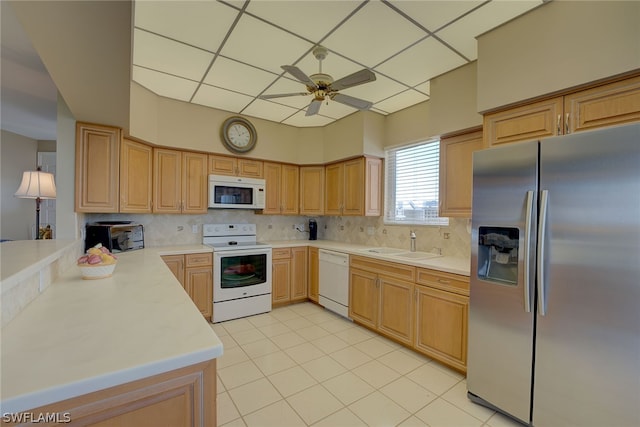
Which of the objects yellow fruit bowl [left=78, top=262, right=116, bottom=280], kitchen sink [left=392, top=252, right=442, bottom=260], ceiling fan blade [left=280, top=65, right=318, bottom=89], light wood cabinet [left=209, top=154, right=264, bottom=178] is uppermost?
ceiling fan blade [left=280, top=65, right=318, bottom=89]

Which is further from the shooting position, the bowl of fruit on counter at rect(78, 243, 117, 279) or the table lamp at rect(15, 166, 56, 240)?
the table lamp at rect(15, 166, 56, 240)

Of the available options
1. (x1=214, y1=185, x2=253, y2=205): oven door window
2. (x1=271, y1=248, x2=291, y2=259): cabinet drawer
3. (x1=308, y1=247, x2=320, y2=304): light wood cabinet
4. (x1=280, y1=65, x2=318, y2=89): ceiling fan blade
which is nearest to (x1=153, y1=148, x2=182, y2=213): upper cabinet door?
(x1=214, y1=185, x2=253, y2=205): oven door window

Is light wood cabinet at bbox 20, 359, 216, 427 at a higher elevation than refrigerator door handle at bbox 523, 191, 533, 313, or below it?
below

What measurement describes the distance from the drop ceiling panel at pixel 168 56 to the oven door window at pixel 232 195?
4.75 feet

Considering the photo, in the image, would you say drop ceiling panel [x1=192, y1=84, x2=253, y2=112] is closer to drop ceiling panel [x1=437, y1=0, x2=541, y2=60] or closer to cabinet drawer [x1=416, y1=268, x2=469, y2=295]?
drop ceiling panel [x1=437, y1=0, x2=541, y2=60]

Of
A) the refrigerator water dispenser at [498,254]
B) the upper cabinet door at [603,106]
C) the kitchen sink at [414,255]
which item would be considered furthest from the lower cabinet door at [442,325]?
the upper cabinet door at [603,106]

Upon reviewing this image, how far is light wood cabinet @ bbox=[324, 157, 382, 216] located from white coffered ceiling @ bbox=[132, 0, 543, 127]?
39.1 inches

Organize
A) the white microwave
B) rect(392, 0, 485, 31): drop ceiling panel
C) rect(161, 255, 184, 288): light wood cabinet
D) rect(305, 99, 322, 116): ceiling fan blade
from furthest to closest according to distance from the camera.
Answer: the white microwave
rect(161, 255, 184, 288): light wood cabinet
rect(305, 99, 322, 116): ceiling fan blade
rect(392, 0, 485, 31): drop ceiling panel

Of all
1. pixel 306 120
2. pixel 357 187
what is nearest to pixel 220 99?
pixel 306 120

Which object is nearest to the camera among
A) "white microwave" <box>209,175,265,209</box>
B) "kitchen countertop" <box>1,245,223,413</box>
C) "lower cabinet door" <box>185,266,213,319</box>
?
"kitchen countertop" <box>1,245,223,413</box>

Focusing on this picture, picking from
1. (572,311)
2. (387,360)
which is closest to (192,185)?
(387,360)

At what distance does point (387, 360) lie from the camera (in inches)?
101

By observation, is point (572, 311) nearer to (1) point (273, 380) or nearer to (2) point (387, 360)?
(2) point (387, 360)

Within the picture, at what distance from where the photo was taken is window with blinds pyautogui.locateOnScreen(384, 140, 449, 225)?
128 inches
